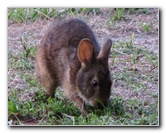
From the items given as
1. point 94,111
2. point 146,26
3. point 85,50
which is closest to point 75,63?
point 85,50

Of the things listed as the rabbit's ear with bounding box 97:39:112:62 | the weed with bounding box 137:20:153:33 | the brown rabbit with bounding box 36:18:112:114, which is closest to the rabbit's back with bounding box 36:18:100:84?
the brown rabbit with bounding box 36:18:112:114

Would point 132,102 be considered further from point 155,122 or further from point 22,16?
point 22,16

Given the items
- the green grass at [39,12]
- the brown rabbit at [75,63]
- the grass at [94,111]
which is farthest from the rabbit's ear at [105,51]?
the green grass at [39,12]

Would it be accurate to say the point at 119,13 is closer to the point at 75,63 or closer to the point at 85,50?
the point at 85,50

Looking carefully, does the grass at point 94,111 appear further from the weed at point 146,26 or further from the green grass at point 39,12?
the weed at point 146,26

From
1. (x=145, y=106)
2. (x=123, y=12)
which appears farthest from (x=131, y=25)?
(x=145, y=106)

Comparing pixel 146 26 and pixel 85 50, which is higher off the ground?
pixel 146 26
